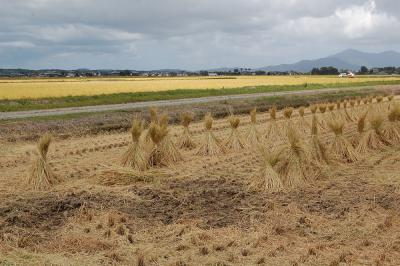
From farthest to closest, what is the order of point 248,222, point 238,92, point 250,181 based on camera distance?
1. point 238,92
2. point 250,181
3. point 248,222

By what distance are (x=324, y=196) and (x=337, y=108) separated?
13493 millimetres

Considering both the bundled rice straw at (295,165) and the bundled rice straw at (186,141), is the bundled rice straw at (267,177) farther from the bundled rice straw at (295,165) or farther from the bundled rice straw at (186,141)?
the bundled rice straw at (186,141)

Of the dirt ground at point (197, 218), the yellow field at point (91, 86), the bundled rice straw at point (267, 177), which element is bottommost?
the yellow field at point (91, 86)

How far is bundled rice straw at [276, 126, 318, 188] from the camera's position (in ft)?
35.9

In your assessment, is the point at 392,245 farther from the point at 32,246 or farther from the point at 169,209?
the point at 32,246

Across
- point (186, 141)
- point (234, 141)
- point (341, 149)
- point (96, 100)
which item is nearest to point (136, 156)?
point (186, 141)

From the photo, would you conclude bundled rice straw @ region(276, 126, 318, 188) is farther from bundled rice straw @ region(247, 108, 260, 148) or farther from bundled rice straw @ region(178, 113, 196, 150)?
bundled rice straw @ region(178, 113, 196, 150)

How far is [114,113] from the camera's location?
2572 centimetres

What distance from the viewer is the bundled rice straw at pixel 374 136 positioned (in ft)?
50.2

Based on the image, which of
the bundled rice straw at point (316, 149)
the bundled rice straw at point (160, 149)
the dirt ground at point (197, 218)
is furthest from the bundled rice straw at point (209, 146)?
the bundled rice straw at point (316, 149)

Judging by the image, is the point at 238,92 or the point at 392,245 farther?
the point at 238,92

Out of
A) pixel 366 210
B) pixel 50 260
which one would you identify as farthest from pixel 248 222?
pixel 50 260

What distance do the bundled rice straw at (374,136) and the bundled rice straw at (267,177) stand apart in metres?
4.96

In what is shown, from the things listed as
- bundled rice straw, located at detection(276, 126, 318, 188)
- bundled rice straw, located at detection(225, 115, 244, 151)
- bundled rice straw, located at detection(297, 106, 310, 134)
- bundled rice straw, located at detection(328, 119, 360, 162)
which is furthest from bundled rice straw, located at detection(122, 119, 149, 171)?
bundled rice straw, located at detection(297, 106, 310, 134)
